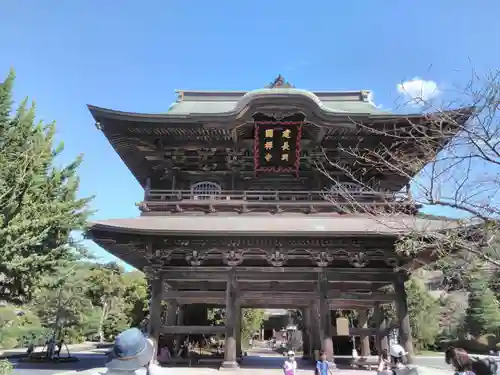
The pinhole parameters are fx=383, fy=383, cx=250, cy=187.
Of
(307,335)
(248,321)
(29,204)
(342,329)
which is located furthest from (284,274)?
(248,321)

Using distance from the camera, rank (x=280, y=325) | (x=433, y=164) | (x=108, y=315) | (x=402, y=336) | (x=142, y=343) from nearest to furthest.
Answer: (x=142, y=343) → (x=433, y=164) → (x=402, y=336) → (x=108, y=315) → (x=280, y=325)

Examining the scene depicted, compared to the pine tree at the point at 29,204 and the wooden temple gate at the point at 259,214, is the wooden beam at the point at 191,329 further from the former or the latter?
the pine tree at the point at 29,204

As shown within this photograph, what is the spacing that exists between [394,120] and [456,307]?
3720 cm

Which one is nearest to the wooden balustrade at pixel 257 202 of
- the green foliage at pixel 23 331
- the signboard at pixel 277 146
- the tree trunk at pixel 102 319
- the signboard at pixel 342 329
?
the signboard at pixel 277 146

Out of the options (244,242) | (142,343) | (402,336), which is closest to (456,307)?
(402,336)

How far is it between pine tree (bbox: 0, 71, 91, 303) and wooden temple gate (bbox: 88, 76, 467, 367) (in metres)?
1.25

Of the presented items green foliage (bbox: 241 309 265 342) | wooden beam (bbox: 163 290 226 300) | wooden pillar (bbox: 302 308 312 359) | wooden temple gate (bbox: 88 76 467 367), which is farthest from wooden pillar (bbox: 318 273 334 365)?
green foliage (bbox: 241 309 265 342)

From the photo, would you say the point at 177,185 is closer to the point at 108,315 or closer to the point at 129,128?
the point at 129,128

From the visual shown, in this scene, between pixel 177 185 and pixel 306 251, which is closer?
pixel 306 251

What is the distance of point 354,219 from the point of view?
12.9 m

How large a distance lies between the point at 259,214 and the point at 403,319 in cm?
578

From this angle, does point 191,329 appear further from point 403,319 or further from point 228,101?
point 228,101

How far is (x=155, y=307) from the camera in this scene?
12523 mm

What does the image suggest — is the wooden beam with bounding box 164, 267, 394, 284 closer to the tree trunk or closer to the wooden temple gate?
the wooden temple gate
